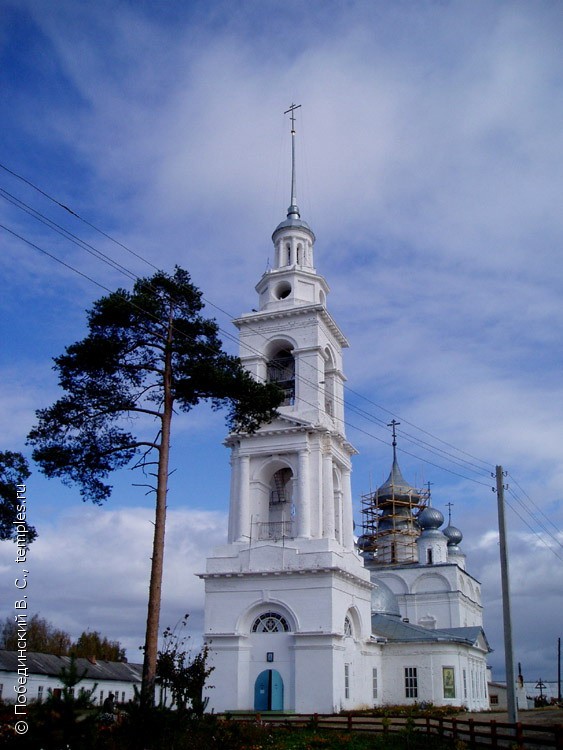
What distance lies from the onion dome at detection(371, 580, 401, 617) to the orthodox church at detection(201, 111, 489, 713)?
466cm

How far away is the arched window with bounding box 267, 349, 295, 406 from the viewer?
32.7 meters

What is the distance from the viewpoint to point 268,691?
89.2ft

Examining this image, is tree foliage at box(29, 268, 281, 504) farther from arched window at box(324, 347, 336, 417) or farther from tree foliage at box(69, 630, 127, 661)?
tree foliage at box(69, 630, 127, 661)

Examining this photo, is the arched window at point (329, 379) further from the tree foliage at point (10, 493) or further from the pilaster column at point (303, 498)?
the tree foliage at point (10, 493)

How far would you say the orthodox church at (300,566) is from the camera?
2739 centimetres

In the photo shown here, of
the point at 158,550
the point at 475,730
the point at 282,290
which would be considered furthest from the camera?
the point at 282,290

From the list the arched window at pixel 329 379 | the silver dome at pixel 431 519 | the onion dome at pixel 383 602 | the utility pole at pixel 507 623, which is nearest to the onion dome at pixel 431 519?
the silver dome at pixel 431 519

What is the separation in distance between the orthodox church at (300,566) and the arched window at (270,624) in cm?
4

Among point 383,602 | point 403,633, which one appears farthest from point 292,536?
point 383,602

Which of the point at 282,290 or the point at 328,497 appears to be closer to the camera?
the point at 328,497

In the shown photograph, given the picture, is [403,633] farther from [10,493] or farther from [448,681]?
[10,493]

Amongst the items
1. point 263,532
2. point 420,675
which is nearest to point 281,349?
point 263,532

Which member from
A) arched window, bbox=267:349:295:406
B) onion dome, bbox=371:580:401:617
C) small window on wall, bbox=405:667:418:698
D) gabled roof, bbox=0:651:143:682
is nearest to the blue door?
small window on wall, bbox=405:667:418:698

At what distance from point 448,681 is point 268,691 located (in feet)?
34.1
